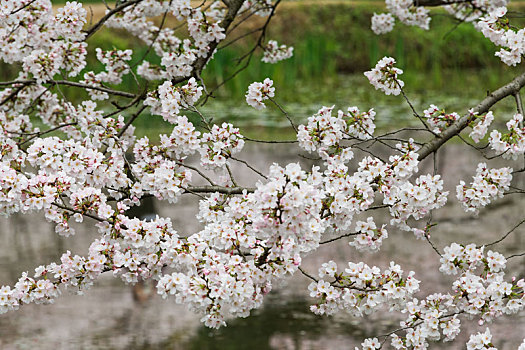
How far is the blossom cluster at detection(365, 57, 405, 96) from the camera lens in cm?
293

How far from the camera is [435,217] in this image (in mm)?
6867

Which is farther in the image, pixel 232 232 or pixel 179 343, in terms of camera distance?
pixel 179 343

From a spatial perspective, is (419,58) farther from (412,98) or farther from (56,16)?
(56,16)

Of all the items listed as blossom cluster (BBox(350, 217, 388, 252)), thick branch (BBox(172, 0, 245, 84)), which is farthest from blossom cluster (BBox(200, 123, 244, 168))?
thick branch (BBox(172, 0, 245, 84))

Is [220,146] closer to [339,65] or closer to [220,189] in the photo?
[220,189]

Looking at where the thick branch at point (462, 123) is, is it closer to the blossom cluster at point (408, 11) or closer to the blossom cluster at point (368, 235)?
the blossom cluster at point (368, 235)

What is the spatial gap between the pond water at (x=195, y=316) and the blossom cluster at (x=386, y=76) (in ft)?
3.43

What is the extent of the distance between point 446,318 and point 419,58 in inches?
399

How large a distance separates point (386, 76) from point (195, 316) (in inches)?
95.5

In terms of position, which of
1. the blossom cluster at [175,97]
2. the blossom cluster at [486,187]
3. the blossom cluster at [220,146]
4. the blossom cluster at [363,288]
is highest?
the blossom cluster at [175,97]

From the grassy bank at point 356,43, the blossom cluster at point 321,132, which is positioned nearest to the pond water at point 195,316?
the blossom cluster at point 321,132

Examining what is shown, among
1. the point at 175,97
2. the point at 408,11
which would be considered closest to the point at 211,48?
the point at 175,97

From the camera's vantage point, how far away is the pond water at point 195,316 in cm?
452

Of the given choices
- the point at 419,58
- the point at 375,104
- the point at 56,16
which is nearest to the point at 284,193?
the point at 56,16
